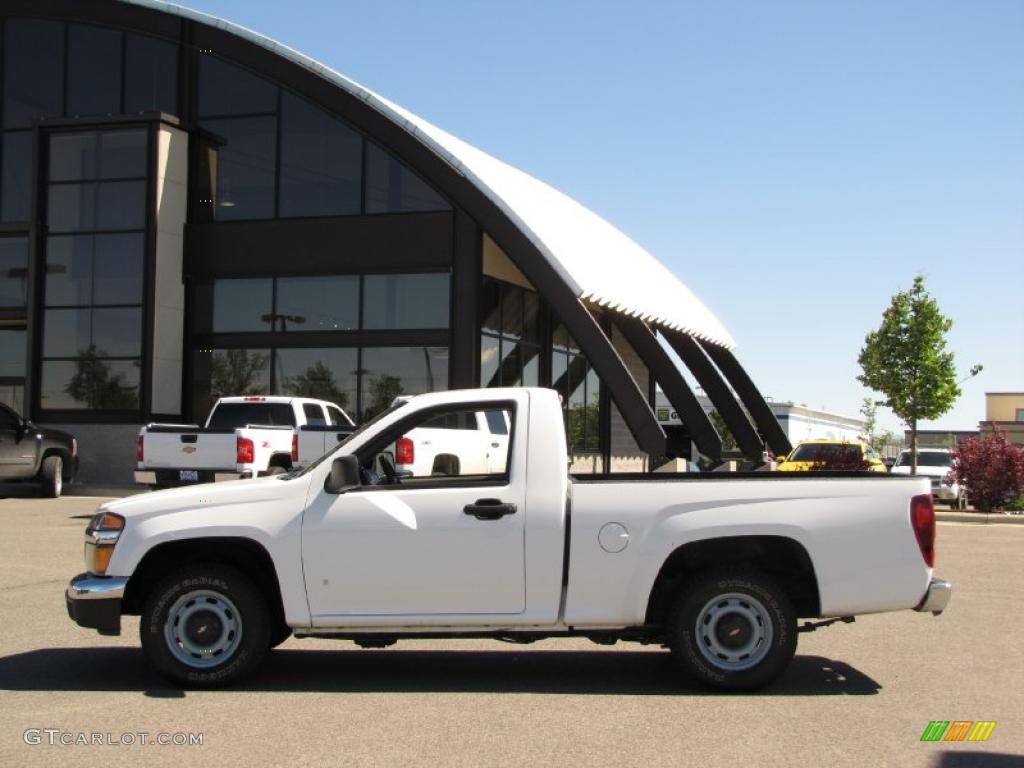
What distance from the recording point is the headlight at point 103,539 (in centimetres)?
771

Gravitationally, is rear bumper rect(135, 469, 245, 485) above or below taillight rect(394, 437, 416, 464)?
below

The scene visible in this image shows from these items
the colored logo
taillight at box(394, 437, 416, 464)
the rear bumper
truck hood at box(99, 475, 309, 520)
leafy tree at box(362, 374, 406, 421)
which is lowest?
the colored logo

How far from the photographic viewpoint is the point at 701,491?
25.1ft

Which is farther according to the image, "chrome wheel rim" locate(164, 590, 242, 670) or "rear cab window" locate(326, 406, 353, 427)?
"rear cab window" locate(326, 406, 353, 427)

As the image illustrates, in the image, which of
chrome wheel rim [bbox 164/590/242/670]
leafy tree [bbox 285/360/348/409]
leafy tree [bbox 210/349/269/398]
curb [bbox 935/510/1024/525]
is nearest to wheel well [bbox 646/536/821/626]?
chrome wheel rim [bbox 164/590/242/670]

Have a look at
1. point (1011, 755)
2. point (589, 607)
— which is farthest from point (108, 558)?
point (1011, 755)

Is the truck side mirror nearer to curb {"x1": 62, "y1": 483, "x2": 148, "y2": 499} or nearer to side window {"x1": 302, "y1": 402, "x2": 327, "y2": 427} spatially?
side window {"x1": 302, "y1": 402, "x2": 327, "y2": 427}

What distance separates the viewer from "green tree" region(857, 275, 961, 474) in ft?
150

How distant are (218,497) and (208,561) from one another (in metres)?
0.43

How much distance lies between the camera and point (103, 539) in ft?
25.4

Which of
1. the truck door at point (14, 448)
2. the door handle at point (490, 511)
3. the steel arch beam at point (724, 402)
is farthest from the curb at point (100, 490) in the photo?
the door handle at point (490, 511)

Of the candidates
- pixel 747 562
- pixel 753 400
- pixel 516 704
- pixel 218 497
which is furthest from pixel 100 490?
pixel 747 562

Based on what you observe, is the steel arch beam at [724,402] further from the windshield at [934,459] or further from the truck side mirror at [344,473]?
the truck side mirror at [344,473]

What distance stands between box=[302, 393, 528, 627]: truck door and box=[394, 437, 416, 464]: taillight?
0.71 metres
